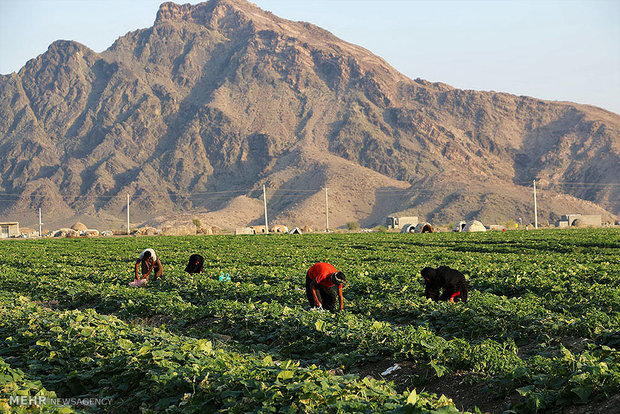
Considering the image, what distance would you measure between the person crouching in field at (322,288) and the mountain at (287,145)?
360 ft

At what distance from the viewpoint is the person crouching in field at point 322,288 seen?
12.9 meters

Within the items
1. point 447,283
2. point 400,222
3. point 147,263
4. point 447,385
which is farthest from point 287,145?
point 447,385

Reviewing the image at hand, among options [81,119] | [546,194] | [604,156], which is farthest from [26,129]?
[604,156]

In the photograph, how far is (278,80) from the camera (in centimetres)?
18212

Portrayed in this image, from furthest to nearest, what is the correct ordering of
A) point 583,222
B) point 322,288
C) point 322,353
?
point 583,222
point 322,288
point 322,353

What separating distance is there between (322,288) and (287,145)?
14689 cm

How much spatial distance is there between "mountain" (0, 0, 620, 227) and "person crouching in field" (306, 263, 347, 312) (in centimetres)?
10962

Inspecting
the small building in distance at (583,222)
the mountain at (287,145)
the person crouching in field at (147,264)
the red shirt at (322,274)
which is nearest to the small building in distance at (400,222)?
the small building in distance at (583,222)

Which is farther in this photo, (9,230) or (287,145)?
(287,145)

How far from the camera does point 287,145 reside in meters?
159

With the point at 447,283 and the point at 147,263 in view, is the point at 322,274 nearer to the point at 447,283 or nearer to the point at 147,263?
the point at 447,283

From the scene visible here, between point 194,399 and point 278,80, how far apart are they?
180485mm

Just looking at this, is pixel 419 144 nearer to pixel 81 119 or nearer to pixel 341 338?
pixel 81 119

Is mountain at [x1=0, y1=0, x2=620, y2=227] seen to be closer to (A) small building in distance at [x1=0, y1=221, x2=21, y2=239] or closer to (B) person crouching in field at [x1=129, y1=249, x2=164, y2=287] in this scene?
(A) small building in distance at [x1=0, y1=221, x2=21, y2=239]
